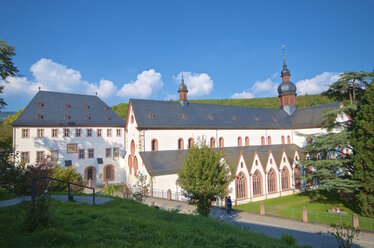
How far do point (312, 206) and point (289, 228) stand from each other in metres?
11.7

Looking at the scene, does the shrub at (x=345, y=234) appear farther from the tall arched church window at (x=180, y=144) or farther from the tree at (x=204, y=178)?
the tall arched church window at (x=180, y=144)

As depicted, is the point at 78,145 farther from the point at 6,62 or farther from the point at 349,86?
the point at 349,86

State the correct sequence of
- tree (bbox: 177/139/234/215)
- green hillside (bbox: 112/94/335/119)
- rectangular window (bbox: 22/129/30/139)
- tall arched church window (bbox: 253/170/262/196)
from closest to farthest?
tree (bbox: 177/139/234/215) < tall arched church window (bbox: 253/170/262/196) < rectangular window (bbox: 22/129/30/139) < green hillside (bbox: 112/94/335/119)

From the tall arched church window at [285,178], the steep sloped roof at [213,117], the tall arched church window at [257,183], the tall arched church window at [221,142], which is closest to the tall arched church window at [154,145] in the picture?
the steep sloped roof at [213,117]

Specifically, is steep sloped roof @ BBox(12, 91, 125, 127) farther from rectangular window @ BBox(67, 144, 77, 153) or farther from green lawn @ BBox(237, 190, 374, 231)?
green lawn @ BBox(237, 190, 374, 231)

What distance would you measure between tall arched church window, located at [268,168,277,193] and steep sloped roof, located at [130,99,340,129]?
338 inches

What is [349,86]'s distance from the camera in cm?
2312

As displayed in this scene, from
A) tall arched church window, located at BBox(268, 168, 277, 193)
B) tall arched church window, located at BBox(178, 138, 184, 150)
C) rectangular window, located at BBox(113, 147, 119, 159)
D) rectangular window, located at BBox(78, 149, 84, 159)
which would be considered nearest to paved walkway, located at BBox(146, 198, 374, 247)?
tall arched church window, located at BBox(178, 138, 184, 150)

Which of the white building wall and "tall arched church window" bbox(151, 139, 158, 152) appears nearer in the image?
"tall arched church window" bbox(151, 139, 158, 152)

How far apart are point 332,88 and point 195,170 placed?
58.1 feet

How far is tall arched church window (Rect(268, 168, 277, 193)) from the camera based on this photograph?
29953 millimetres

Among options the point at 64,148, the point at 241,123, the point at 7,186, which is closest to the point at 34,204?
the point at 7,186

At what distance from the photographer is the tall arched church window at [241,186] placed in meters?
26.8

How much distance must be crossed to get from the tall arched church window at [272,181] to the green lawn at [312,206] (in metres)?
1.26
